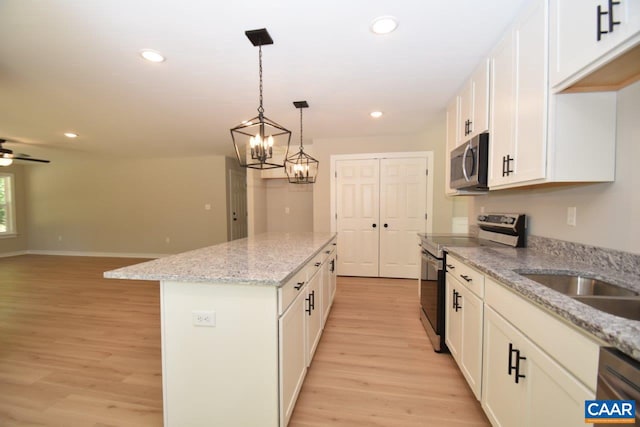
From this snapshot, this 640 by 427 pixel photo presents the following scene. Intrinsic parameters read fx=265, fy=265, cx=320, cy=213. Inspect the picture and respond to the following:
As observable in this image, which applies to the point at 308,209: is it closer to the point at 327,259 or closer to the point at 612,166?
the point at 327,259

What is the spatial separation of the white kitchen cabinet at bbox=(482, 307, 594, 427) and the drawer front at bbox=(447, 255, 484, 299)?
0.14 m

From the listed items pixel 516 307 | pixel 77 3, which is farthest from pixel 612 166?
pixel 77 3

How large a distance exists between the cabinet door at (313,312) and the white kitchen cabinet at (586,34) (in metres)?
1.84

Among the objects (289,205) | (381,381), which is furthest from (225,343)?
(289,205)

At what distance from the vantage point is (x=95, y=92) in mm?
2730

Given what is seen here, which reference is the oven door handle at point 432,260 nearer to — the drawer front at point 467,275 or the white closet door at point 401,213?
the drawer front at point 467,275

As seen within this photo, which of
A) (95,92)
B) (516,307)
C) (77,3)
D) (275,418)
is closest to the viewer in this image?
(516,307)

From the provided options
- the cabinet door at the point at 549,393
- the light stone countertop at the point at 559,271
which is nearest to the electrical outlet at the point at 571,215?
the light stone countertop at the point at 559,271

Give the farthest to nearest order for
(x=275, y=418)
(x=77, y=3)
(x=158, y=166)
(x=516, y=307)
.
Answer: (x=158, y=166)
(x=77, y=3)
(x=275, y=418)
(x=516, y=307)

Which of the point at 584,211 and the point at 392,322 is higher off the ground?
the point at 584,211

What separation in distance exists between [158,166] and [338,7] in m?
6.26

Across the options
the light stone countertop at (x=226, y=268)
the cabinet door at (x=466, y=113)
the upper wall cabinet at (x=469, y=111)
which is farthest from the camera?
the cabinet door at (x=466, y=113)

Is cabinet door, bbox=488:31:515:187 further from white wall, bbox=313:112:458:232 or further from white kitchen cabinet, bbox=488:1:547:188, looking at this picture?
white wall, bbox=313:112:458:232

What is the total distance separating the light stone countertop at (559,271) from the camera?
27.9 inches
